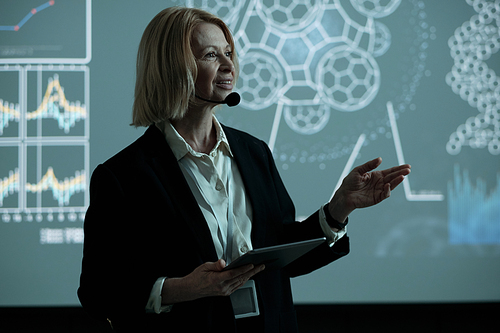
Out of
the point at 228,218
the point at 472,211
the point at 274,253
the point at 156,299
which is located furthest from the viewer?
the point at 472,211

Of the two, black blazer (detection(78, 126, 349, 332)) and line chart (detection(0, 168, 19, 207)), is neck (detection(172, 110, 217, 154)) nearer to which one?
black blazer (detection(78, 126, 349, 332))

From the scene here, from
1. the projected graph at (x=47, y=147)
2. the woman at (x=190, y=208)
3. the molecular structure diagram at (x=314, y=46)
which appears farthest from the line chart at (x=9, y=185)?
the woman at (x=190, y=208)

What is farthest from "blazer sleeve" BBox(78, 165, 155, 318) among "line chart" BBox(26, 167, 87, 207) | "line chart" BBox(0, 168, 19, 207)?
"line chart" BBox(0, 168, 19, 207)

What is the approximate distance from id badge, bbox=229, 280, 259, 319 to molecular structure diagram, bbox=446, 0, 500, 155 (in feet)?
5.98

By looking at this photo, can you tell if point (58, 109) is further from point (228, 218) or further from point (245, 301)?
point (245, 301)

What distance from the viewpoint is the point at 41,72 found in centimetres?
234

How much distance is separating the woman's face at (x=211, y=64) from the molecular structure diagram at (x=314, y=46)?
1287mm

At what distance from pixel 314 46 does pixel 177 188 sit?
A: 167 centimetres

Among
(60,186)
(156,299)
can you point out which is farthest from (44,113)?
(156,299)

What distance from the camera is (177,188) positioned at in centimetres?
96

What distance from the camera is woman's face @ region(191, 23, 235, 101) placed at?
1037 millimetres

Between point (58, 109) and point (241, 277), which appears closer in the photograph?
point (241, 277)

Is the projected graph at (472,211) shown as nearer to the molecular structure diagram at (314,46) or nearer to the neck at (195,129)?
the molecular structure diagram at (314,46)

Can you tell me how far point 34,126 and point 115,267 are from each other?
1.78 meters
